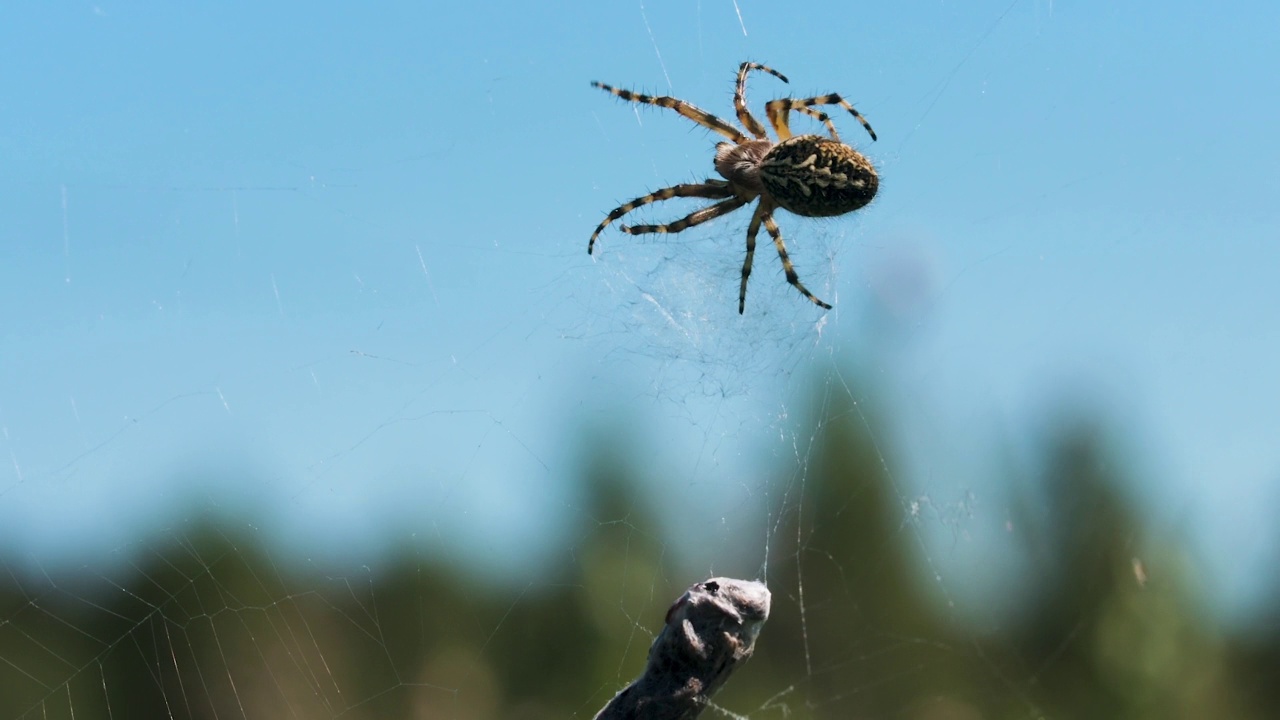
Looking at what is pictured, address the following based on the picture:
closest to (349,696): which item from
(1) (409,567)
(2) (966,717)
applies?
(1) (409,567)

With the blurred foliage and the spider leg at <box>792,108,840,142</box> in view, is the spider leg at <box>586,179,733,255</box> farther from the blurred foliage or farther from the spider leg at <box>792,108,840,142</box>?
→ the blurred foliage

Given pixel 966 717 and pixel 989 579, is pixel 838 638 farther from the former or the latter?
pixel 989 579

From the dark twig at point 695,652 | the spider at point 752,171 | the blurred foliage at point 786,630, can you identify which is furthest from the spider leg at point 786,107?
the blurred foliage at point 786,630

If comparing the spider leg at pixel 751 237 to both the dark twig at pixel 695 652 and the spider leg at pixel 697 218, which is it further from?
the dark twig at pixel 695 652

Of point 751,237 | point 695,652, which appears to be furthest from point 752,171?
point 695,652

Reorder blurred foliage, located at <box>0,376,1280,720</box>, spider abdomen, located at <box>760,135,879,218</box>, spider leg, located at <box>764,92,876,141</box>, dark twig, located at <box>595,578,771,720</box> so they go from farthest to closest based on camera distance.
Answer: blurred foliage, located at <box>0,376,1280,720</box>
spider leg, located at <box>764,92,876,141</box>
spider abdomen, located at <box>760,135,879,218</box>
dark twig, located at <box>595,578,771,720</box>

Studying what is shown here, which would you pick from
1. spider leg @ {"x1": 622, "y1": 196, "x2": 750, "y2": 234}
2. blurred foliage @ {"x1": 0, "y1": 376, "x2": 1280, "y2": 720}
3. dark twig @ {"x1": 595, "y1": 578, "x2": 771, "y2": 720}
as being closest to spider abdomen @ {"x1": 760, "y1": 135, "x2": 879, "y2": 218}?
spider leg @ {"x1": 622, "y1": 196, "x2": 750, "y2": 234}
